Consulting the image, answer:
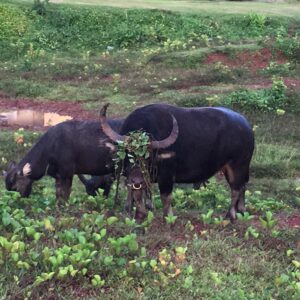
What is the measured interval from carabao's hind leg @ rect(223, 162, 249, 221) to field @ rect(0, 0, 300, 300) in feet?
0.77

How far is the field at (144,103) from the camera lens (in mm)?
5684

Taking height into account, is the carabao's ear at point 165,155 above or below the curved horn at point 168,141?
below

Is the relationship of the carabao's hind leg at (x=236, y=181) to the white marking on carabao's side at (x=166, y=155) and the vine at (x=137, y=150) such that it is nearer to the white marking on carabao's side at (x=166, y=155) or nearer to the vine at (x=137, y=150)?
the white marking on carabao's side at (x=166, y=155)

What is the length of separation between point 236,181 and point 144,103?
7717 mm

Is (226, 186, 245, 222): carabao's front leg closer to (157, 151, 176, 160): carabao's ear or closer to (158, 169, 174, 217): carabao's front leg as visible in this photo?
(158, 169, 174, 217): carabao's front leg

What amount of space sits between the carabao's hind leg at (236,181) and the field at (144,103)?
0.77 ft

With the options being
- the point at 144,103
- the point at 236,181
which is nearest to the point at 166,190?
the point at 236,181

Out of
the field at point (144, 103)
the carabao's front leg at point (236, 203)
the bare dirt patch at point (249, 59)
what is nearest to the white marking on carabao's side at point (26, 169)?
the field at point (144, 103)

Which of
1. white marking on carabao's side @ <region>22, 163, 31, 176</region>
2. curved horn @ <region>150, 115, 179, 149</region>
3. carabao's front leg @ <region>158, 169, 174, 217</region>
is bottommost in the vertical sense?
white marking on carabao's side @ <region>22, 163, 31, 176</region>

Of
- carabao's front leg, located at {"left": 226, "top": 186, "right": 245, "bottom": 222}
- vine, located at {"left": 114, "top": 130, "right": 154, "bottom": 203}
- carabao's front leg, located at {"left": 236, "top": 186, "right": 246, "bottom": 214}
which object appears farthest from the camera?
carabao's front leg, located at {"left": 236, "top": 186, "right": 246, "bottom": 214}

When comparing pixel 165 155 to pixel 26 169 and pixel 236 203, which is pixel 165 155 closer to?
pixel 236 203

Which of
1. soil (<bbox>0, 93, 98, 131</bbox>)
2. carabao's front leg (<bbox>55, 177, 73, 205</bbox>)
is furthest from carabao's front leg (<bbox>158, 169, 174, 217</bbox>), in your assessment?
soil (<bbox>0, 93, 98, 131</bbox>)

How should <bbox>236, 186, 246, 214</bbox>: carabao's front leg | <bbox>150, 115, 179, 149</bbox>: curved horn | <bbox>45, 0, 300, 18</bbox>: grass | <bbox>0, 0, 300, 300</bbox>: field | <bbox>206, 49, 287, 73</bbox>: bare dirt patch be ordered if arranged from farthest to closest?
<bbox>45, 0, 300, 18</bbox>: grass → <bbox>206, 49, 287, 73</bbox>: bare dirt patch → <bbox>236, 186, 246, 214</bbox>: carabao's front leg → <bbox>150, 115, 179, 149</bbox>: curved horn → <bbox>0, 0, 300, 300</bbox>: field

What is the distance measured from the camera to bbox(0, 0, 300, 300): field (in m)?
5.68
